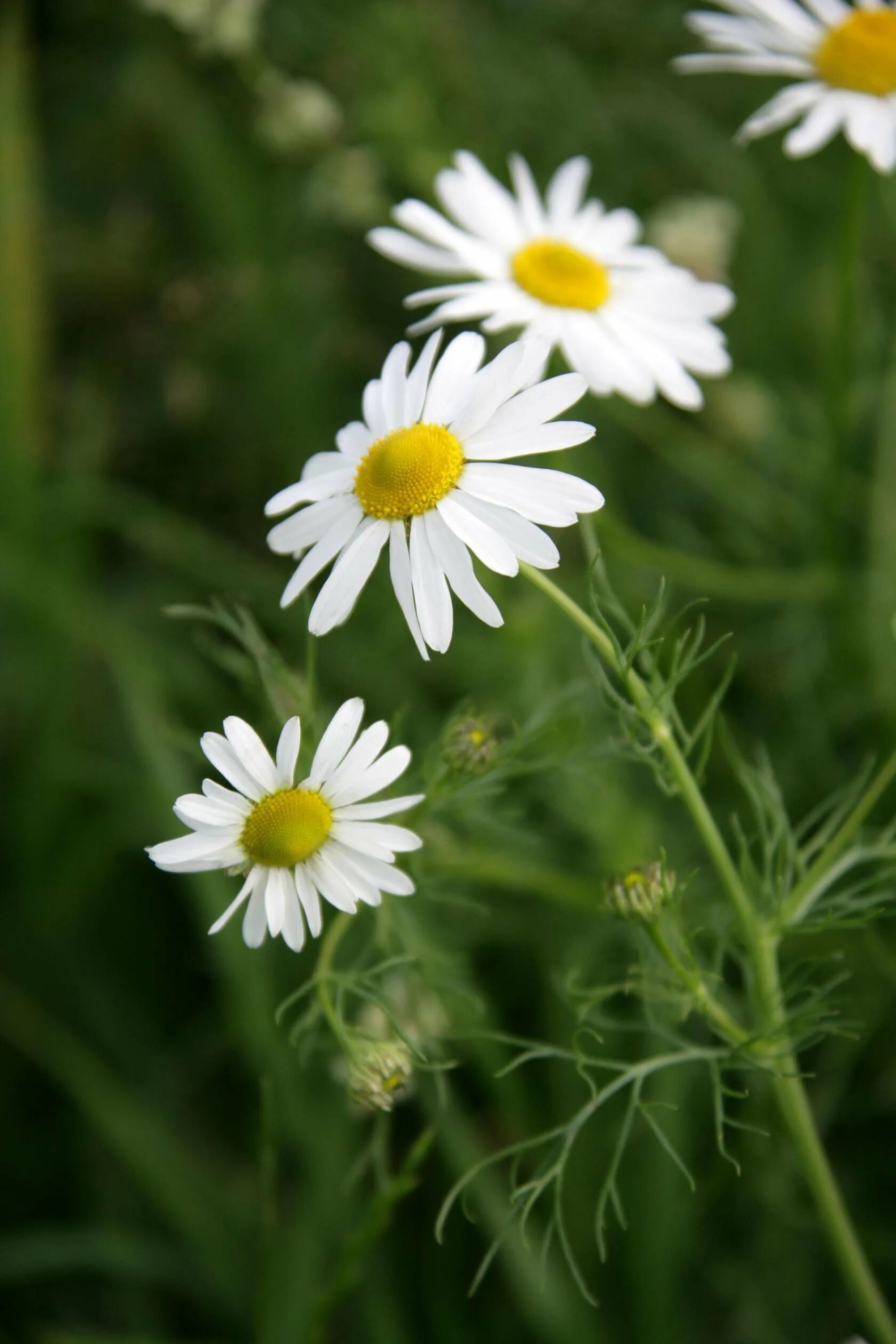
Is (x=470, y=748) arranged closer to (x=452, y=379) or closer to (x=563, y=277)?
(x=452, y=379)

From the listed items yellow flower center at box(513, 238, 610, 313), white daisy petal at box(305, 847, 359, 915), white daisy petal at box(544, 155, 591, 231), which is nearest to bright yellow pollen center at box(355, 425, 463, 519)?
white daisy petal at box(305, 847, 359, 915)

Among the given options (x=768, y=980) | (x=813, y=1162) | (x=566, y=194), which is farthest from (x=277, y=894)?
(x=566, y=194)

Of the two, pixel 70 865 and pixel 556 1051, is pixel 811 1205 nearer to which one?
pixel 556 1051

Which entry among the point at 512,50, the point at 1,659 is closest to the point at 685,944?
the point at 1,659

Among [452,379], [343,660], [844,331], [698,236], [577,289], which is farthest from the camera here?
[698,236]

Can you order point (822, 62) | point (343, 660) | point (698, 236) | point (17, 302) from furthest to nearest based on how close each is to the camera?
1. point (17, 302)
2. point (698, 236)
3. point (343, 660)
4. point (822, 62)

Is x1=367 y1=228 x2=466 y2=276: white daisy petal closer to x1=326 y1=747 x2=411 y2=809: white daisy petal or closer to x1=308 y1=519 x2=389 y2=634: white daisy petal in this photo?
x1=308 y1=519 x2=389 y2=634: white daisy petal

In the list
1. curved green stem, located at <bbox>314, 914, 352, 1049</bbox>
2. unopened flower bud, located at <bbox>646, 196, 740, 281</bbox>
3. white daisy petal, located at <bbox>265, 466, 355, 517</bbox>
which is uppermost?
unopened flower bud, located at <bbox>646, 196, 740, 281</bbox>
